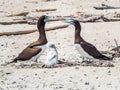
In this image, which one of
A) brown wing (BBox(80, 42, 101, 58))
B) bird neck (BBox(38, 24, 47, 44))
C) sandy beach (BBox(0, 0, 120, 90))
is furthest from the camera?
bird neck (BBox(38, 24, 47, 44))

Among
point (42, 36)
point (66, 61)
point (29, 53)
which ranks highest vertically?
point (42, 36)

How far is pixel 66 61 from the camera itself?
1310 centimetres

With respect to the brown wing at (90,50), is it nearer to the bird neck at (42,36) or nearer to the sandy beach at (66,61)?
the sandy beach at (66,61)

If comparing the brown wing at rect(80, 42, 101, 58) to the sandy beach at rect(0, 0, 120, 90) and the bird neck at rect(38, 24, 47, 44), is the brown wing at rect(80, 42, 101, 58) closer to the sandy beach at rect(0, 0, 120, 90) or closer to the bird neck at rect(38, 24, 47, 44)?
the sandy beach at rect(0, 0, 120, 90)

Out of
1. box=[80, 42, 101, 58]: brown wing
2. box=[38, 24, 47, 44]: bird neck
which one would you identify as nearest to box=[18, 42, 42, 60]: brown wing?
box=[38, 24, 47, 44]: bird neck

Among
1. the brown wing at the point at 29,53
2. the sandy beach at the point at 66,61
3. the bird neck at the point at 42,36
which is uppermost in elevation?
the bird neck at the point at 42,36

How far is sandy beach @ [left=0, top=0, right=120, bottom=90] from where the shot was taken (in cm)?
1084

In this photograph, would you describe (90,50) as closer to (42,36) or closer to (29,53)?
(42,36)

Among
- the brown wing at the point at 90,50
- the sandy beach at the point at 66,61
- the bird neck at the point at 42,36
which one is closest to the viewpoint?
the sandy beach at the point at 66,61

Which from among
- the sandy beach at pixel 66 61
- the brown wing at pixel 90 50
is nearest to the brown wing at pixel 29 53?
the sandy beach at pixel 66 61

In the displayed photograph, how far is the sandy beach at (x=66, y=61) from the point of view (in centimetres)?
1084

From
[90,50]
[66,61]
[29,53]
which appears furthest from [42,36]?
[90,50]

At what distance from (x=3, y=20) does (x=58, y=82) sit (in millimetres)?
10417

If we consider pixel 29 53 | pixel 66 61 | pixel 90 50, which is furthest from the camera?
pixel 66 61
